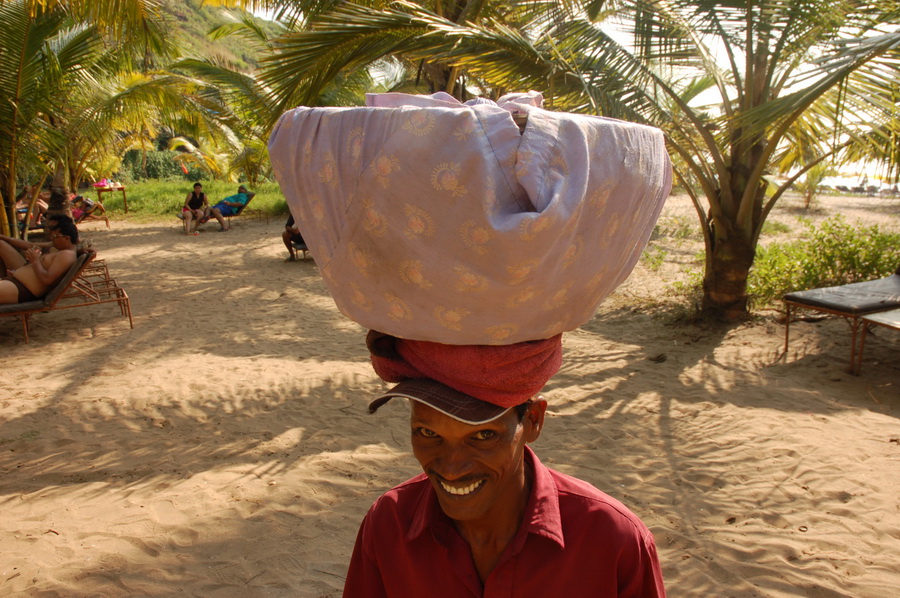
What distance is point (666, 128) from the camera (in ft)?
21.0

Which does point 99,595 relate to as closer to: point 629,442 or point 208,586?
point 208,586

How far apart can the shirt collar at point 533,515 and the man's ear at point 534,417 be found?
5 centimetres

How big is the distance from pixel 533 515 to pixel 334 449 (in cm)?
358

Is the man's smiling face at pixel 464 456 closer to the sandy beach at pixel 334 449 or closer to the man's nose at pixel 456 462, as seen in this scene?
the man's nose at pixel 456 462

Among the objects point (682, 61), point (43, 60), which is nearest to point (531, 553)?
point (682, 61)

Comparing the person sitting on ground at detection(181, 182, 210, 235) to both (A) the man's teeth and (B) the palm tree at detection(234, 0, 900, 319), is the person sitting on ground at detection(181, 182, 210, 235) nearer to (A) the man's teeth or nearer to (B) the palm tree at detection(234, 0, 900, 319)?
(B) the palm tree at detection(234, 0, 900, 319)

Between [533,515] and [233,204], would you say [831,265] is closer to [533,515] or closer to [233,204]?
[533,515]

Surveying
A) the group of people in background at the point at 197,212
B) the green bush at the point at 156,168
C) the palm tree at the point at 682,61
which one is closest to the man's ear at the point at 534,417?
the palm tree at the point at 682,61

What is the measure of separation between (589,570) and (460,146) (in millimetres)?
872

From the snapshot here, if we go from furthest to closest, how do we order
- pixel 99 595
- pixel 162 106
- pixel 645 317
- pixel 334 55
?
1. pixel 162 106
2. pixel 645 317
3. pixel 334 55
4. pixel 99 595

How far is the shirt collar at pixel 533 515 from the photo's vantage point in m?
1.31

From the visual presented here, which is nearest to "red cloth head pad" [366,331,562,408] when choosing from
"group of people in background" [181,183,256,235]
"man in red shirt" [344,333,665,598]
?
"man in red shirt" [344,333,665,598]

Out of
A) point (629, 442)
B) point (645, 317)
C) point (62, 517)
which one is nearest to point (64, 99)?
point (62, 517)

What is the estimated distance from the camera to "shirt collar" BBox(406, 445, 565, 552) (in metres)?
1.31
